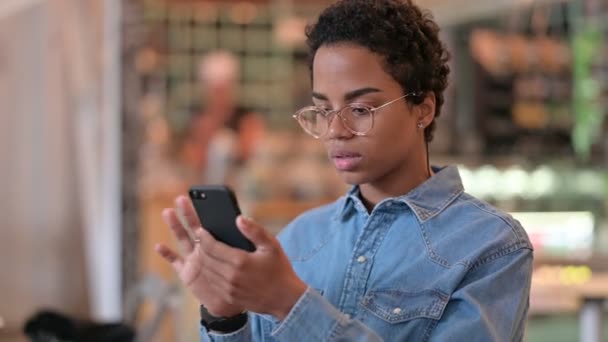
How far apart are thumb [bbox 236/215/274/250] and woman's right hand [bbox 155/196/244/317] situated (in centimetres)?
7

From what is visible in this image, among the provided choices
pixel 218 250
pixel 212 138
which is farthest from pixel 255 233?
pixel 212 138

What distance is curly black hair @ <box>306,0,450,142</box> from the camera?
1.25m

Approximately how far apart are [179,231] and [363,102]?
29 centimetres

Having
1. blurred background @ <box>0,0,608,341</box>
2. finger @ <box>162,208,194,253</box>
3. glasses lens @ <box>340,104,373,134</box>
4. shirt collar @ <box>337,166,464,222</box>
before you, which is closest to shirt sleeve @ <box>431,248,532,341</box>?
shirt collar @ <box>337,166,464,222</box>

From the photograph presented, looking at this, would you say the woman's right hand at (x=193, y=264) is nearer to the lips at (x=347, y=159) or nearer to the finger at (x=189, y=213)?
the finger at (x=189, y=213)

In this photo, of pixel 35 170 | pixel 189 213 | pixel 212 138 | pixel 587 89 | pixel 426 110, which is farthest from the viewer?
pixel 212 138

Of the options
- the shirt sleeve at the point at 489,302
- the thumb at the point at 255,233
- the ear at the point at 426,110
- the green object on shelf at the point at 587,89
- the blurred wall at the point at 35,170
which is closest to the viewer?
the thumb at the point at 255,233

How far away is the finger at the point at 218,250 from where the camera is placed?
3.43 ft

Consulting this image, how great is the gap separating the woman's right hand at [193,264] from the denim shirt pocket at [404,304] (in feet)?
0.66

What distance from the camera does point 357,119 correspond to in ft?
4.06

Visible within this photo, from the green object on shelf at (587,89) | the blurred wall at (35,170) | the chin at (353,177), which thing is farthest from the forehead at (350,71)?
the green object on shelf at (587,89)

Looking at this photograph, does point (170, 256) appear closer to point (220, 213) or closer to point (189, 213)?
point (189, 213)

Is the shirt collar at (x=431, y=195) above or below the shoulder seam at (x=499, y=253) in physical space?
above

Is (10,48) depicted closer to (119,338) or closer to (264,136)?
(119,338)
